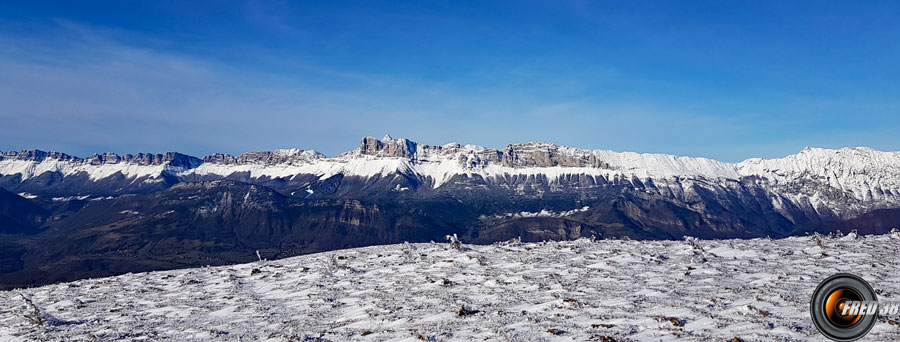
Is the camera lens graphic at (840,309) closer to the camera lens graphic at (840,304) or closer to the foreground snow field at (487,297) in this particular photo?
the camera lens graphic at (840,304)

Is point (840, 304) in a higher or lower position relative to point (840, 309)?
higher

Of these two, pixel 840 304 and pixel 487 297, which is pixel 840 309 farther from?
pixel 487 297

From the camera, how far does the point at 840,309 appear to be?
14.8 m

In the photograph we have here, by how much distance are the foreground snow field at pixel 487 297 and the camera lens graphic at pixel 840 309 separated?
790 mm

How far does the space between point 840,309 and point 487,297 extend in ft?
39.2

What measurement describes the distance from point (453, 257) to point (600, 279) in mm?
9659

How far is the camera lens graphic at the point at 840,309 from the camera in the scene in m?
14.5

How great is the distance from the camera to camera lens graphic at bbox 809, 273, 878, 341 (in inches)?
571

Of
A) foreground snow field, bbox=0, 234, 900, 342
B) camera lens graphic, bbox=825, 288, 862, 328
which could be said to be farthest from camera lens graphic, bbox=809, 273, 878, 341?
foreground snow field, bbox=0, 234, 900, 342

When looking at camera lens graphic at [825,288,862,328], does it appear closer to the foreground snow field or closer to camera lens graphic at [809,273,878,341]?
camera lens graphic at [809,273,878,341]

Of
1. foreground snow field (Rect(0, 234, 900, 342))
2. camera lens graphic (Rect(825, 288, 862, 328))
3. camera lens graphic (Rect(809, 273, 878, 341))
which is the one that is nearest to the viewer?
camera lens graphic (Rect(809, 273, 878, 341))

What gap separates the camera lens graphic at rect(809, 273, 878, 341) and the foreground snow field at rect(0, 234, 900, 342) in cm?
79

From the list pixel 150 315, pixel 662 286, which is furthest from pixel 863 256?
pixel 150 315

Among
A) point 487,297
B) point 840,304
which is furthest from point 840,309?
point 487,297
